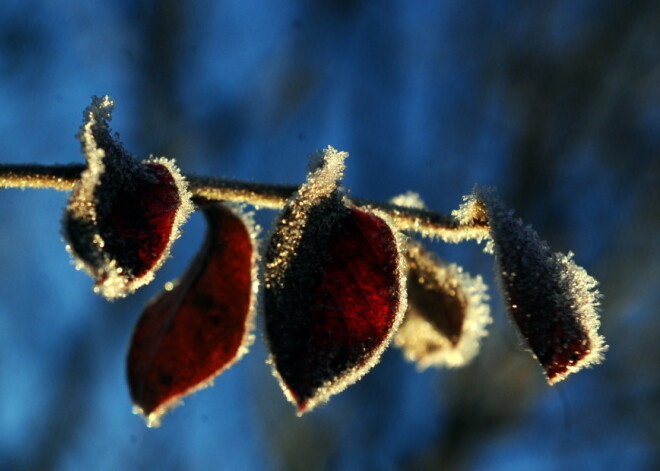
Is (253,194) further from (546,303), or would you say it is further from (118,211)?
(546,303)

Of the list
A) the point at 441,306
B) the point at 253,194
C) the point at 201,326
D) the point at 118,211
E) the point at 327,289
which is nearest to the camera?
the point at 118,211

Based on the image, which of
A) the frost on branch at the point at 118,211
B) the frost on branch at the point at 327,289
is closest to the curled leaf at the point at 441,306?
the frost on branch at the point at 327,289

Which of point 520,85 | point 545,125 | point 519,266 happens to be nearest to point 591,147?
point 545,125

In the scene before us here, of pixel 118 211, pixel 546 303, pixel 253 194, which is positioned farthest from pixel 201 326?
pixel 546 303

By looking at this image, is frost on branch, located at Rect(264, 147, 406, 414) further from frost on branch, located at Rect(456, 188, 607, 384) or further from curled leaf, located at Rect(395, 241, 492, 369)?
curled leaf, located at Rect(395, 241, 492, 369)

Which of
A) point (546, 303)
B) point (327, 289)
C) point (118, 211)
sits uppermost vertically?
point (546, 303)

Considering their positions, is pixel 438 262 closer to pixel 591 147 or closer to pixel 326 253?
pixel 326 253

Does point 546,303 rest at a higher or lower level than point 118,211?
higher
